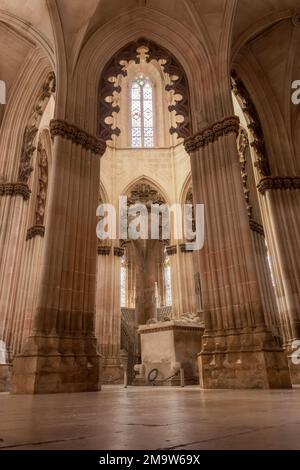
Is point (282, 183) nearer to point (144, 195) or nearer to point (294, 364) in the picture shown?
point (294, 364)

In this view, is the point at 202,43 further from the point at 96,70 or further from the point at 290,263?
the point at 290,263

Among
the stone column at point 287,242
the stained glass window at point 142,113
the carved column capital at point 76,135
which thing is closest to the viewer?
the carved column capital at point 76,135

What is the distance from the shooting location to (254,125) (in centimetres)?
1135

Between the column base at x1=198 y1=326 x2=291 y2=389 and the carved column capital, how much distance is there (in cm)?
516

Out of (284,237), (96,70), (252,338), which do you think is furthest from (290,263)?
(96,70)

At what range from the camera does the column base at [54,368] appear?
5895mm

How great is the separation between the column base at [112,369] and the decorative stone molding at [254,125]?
925cm

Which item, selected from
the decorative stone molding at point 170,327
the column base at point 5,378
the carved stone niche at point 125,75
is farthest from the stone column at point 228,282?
the column base at point 5,378

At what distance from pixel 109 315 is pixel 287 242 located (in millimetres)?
8416

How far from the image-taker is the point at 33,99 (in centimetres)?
1175

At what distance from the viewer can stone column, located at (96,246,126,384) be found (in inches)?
583
